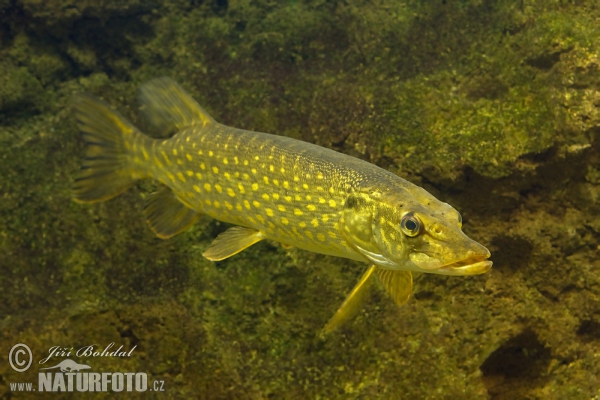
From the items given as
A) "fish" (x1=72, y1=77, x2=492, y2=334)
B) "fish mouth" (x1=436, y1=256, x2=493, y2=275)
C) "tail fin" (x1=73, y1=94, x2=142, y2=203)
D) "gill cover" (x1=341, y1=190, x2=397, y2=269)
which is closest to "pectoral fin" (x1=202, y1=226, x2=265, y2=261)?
"fish" (x1=72, y1=77, x2=492, y2=334)

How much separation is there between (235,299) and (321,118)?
1.74 m

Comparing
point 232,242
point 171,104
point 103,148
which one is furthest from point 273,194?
point 103,148

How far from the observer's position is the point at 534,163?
11.3 ft

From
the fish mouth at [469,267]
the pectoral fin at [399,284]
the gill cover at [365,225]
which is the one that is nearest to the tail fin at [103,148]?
the gill cover at [365,225]

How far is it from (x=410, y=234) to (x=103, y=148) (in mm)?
2113

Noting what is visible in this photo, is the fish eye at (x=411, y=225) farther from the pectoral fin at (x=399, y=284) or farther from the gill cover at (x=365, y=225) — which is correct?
the pectoral fin at (x=399, y=284)

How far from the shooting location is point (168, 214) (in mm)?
2922

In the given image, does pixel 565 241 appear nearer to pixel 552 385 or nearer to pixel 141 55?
pixel 552 385

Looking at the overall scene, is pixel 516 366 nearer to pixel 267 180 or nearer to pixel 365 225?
pixel 365 225

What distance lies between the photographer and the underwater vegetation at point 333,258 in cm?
323

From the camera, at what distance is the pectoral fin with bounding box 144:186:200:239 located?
2.91 metres

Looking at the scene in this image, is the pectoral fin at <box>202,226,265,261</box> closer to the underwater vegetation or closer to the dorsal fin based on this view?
the dorsal fin

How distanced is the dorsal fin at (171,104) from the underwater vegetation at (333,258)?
1.28 meters

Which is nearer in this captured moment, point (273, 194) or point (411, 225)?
point (411, 225)
